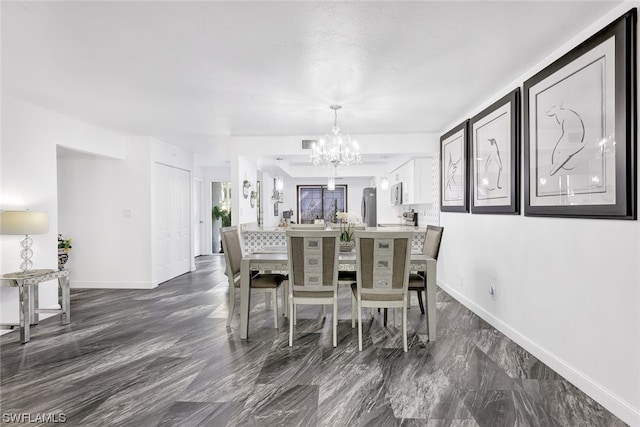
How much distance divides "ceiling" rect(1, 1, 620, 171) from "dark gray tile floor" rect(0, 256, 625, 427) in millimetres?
2399

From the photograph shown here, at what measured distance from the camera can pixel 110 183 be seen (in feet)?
17.6

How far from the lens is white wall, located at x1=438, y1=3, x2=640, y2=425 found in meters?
1.94

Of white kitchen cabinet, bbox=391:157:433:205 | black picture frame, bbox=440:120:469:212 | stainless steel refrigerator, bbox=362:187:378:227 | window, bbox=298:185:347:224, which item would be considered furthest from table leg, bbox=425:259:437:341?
window, bbox=298:185:347:224

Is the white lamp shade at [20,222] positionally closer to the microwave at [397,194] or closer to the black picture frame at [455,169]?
the black picture frame at [455,169]

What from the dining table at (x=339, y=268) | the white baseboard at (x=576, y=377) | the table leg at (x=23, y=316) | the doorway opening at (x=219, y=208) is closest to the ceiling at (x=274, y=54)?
the dining table at (x=339, y=268)

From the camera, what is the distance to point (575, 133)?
229 centimetres

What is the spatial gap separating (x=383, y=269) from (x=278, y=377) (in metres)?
1.19

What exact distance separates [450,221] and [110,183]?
5.23 metres

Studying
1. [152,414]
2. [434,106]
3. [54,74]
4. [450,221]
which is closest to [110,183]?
[54,74]

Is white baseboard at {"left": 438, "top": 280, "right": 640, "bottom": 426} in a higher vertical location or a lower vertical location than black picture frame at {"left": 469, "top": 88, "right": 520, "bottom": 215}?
lower

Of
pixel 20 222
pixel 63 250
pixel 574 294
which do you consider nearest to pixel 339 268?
pixel 574 294

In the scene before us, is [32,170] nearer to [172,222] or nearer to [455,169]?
[172,222]

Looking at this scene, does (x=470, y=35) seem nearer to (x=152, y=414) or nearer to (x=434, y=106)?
(x=434, y=106)

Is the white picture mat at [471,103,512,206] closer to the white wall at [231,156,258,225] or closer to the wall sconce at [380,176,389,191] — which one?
the white wall at [231,156,258,225]
